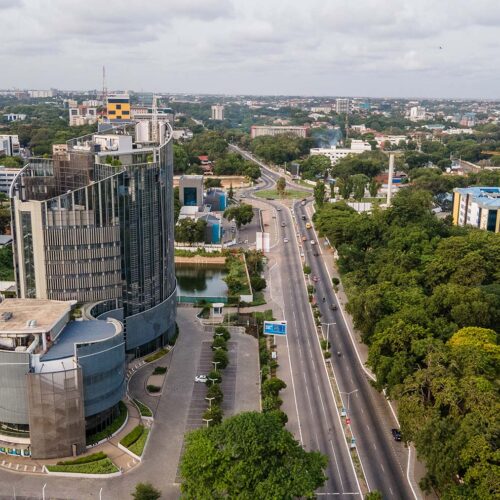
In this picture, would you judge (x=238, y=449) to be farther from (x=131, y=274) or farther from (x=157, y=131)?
(x=157, y=131)

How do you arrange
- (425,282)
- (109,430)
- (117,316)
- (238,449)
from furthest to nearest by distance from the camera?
(425,282), (117,316), (109,430), (238,449)

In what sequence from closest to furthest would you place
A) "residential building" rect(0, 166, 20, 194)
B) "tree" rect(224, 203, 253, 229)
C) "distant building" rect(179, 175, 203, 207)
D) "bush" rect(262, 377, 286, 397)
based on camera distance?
"bush" rect(262, 377, 286, 397) < "tree" rect(224, 203, 253, 229) < "distant building" rect(179, 175, 203, 207) < "residential building" rect(0, 166, 20, 194)

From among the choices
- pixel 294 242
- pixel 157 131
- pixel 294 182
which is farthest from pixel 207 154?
pixel 157 131

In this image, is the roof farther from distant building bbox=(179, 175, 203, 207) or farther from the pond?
distant building bbox=(179, 175, 203, 207)

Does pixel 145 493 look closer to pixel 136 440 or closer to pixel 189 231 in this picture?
pixel 136 440

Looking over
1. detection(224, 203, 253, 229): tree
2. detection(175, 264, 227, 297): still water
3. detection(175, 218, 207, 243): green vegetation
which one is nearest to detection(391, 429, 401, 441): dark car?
detection(175, 264, 227, 297): still water

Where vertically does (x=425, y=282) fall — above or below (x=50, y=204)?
below

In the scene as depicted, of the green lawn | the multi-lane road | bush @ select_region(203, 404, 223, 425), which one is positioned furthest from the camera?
the green lawn

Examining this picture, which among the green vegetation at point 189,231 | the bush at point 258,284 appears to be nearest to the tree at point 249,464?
the bush at point 258,284
